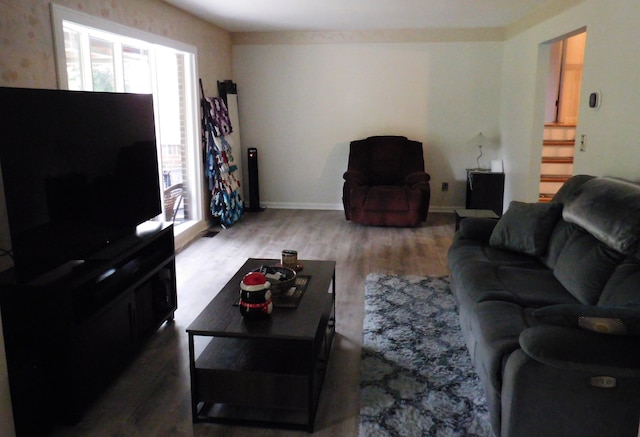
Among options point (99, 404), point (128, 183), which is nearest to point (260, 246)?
point (128, 183)

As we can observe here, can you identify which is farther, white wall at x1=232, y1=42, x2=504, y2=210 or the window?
white wall at x1=232, y1=42, x2=504, y2=210

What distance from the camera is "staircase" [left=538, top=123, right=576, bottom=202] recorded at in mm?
5609

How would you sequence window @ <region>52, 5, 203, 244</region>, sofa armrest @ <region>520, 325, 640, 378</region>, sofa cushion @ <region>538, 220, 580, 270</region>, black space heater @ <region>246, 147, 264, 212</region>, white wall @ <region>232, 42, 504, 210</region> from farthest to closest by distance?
black space heater @ <region>246, 147, 264, 212</region>, white wall @ <region>232, 42, 504, 210</region>, window @ <region>52, 5, 203, 244</region>, sofa cushion @ <region>538, 220, 580, 270</region>, sofa armrest @ <region>520, 325, 640, 378</region>

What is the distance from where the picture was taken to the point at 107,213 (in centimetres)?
279

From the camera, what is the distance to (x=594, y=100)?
357 cm

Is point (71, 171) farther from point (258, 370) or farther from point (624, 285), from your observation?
point (624, 285)

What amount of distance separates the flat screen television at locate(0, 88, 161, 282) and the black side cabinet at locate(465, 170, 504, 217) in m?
4.06

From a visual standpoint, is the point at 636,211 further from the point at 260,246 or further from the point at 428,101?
the point at 428,101

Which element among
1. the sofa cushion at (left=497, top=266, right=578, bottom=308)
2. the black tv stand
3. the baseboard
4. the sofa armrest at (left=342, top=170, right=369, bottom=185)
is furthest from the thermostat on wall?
the baseboard

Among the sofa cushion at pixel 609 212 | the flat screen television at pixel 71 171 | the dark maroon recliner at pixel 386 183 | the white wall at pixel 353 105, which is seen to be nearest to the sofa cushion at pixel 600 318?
the sofa cushion at pixel 609 212

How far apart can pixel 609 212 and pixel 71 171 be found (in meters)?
2.68

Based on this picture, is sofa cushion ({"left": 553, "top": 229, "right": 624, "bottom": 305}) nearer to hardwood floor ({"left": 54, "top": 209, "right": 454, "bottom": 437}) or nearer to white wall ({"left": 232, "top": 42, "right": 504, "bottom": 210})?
hardwood floor ({"left": 54, "top": 209, "right": 454, "bottom": 437})

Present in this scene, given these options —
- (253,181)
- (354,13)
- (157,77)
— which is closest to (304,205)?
(253,181)

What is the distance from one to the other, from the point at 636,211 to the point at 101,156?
2697mm
